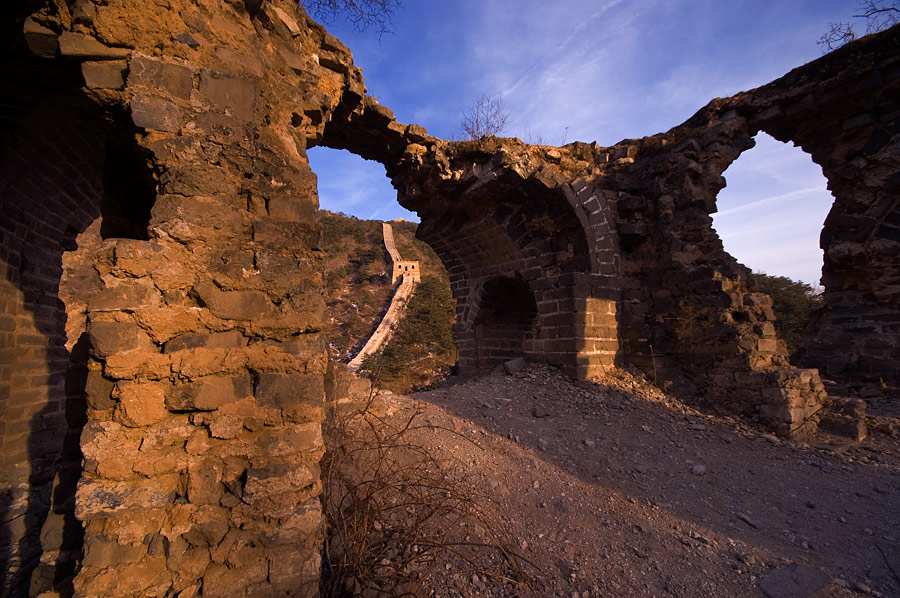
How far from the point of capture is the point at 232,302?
7.23ft

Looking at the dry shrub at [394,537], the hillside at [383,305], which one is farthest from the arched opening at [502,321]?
the dry shrub at [394,537]

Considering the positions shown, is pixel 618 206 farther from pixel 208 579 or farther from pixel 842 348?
pixel 208 579

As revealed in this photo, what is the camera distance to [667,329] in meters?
6.62

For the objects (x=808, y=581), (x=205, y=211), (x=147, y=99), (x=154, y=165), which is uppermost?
(x=147, y=99)

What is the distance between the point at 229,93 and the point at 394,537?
2.61 meters

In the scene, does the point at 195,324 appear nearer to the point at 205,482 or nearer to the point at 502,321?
the point at 205,482

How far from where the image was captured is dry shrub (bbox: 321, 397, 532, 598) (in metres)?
2.29

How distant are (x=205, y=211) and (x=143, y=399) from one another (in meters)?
0.90

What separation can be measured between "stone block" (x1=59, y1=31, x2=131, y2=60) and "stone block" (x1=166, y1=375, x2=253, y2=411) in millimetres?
1607

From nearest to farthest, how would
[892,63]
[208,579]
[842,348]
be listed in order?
[208,579], [892,63], [842,348]

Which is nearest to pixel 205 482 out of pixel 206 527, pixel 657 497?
pixel 206 527

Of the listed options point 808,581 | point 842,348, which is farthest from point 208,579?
point 842,348

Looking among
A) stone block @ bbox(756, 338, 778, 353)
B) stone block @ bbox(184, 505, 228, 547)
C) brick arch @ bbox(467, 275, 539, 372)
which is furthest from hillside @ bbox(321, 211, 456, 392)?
stone block @ bbox(184, 505, 228, 547)

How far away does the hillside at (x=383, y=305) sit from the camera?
16.2 m
